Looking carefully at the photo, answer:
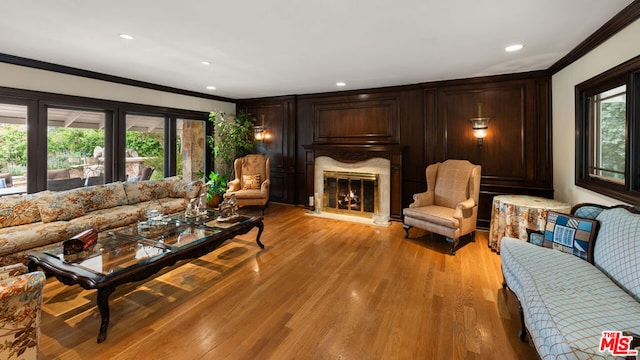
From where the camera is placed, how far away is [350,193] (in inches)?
215

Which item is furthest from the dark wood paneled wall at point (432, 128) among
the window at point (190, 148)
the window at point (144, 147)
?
the window at point (144, 147)

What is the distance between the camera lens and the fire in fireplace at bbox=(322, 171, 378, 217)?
208 inches

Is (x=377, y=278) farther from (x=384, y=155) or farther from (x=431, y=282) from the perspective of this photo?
(x=384, y=155)

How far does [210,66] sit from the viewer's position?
3.99 metres

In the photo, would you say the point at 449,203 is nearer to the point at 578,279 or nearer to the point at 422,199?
the point at 422,199

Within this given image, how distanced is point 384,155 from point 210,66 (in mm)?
3135

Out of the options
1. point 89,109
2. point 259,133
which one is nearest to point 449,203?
point 259,133

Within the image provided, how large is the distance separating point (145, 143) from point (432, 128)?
511 centimetres

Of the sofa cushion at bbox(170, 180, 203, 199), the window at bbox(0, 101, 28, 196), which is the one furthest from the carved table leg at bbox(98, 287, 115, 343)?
the window at bbox(0, 101, 28, 196)

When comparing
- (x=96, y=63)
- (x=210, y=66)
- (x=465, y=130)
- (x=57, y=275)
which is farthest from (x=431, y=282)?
(x=96, y=63)

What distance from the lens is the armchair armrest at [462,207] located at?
3651 millimetres

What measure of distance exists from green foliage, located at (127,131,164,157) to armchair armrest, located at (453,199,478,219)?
5210 millimetres

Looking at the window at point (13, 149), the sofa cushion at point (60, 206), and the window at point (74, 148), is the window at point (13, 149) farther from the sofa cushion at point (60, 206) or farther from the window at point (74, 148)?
the sofa cushion at point (60, 206)

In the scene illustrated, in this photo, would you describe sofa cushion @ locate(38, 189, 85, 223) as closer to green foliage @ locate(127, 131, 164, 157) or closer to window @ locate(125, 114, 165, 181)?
window @ locate(125, 114, 165, 181)
